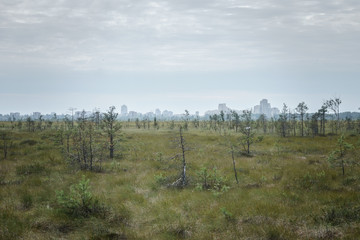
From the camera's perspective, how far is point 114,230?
662cm

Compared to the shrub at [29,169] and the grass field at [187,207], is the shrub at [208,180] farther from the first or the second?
the shrub at [29,169]

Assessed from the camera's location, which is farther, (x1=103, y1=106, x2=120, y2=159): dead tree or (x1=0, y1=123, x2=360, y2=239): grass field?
(x1=103, y1=106, x2=120, y2=159): dead tree

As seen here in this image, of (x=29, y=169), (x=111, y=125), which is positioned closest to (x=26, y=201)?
(x=29, y=169)

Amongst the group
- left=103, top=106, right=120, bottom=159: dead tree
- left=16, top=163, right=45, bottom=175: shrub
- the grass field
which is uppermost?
left=103, top=106, right=120, bottom=159: dead tree

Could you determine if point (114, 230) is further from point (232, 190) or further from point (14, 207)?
point (232, 190)

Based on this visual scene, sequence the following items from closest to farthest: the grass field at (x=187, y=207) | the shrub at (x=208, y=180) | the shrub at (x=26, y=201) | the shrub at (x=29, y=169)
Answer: the grass field at (x=187, y=207) → the shrub at (x=26, y=201) → the shrub at (x=208, y=180) → the shrub at (x=29, y=169)

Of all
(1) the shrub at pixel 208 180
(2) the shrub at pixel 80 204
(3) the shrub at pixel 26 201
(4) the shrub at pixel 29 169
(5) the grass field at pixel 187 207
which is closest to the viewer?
(5) the grass field at pixel 187 207

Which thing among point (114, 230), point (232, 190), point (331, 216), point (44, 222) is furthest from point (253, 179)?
point (44, 222)

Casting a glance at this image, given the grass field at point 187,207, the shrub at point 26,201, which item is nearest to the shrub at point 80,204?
the grass field at point 187,207

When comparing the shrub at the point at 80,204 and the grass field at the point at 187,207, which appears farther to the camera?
the shrub at the point at 80,204

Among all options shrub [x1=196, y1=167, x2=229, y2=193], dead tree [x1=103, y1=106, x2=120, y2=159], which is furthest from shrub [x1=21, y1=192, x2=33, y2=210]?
dead tree [x1=103, y1=106, x2=120, y2=159]

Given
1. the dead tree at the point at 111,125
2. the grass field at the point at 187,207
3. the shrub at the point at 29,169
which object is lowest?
the grass field at the point at 187,207

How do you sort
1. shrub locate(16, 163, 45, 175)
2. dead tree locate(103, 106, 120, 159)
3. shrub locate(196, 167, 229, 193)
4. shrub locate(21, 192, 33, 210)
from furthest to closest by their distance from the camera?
dead tree locate(103, 106, 120, 159)
shrub locate(16, 163, 45, 175)
shrub locate(196, 167, 229, 193)
shrub locate(21, 192, 33, 210)

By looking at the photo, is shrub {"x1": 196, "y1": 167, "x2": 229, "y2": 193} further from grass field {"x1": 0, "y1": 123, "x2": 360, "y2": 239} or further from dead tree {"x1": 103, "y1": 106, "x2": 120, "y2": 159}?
dead tree {"x1": 103, "y1": 106, "x2": 120, "y2": 159}
